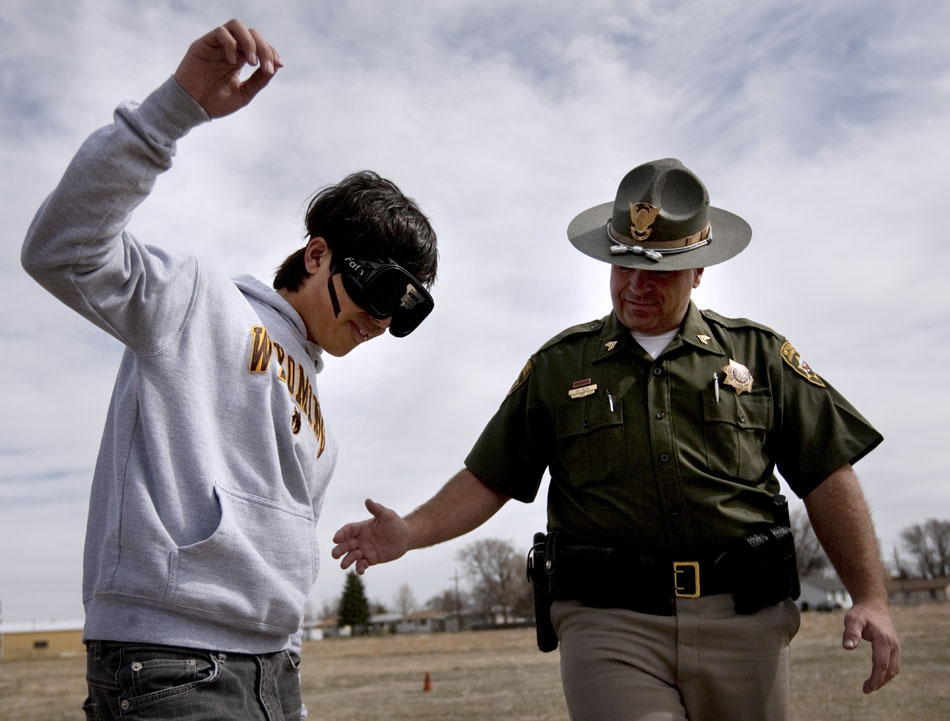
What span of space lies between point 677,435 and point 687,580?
0.56m

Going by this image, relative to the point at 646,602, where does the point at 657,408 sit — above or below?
above

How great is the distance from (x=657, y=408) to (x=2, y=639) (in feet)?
290

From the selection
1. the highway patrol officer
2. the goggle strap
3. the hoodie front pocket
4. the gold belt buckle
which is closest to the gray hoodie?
the hoodie front pocket

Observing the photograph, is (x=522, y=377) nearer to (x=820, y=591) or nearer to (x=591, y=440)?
(x=591, y=440)

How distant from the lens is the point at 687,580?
3.61 m

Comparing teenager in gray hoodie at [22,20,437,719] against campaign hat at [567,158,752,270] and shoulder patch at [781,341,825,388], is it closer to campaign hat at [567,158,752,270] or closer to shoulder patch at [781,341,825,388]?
campaign hat at [567,158,752,270]

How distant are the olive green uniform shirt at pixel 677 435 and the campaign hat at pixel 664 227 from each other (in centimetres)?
29

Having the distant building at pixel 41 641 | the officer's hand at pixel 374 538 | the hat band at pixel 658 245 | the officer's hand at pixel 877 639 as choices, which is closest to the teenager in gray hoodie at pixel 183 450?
the officer's hand at pixel 374 538

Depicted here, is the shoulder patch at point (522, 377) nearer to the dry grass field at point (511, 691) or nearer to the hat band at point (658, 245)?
the hat band at point (658, 245)

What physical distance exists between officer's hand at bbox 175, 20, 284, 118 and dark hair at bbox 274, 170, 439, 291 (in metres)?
1.13

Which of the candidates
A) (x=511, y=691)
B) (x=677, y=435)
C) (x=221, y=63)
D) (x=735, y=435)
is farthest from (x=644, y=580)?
(x=511, y=691)

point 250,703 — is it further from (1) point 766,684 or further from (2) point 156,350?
(1) point 766,684

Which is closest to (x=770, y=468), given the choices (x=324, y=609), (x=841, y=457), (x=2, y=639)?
(x=841, y=457)

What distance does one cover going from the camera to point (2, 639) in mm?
78938
